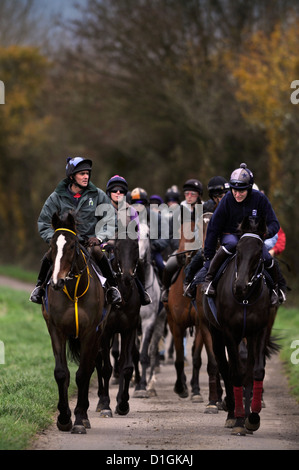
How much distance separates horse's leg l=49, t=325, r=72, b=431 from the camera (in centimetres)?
1018

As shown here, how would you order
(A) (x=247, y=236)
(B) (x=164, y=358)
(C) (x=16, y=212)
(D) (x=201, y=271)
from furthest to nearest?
(C) (x=16, y=212)
(B) (x=164, y=358)
(D) (x=201, y=271)
(A) (x=247, y=236)

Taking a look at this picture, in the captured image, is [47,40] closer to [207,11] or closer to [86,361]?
[207,11]

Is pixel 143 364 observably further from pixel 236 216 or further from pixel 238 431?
pixel 238 431

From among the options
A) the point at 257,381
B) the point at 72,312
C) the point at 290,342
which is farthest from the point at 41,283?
the point at 290,342

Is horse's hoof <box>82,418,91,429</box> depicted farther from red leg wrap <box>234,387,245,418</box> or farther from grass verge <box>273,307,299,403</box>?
grass verge <box>273,307,299,403</box>

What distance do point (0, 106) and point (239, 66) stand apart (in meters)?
15.1

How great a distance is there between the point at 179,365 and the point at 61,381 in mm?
3824

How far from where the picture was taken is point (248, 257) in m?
10.2

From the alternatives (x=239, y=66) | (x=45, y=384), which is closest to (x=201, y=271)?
(x=45, y=384)

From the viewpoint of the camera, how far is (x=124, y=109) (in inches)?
1458

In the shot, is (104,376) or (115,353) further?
(115,353)

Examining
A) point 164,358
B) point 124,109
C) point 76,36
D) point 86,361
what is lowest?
point 164,358

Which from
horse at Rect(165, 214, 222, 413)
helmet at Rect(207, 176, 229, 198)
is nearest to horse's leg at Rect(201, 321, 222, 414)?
horse at Rect(165, 214, 222, 413)

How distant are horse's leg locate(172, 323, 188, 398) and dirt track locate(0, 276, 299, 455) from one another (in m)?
0.14
